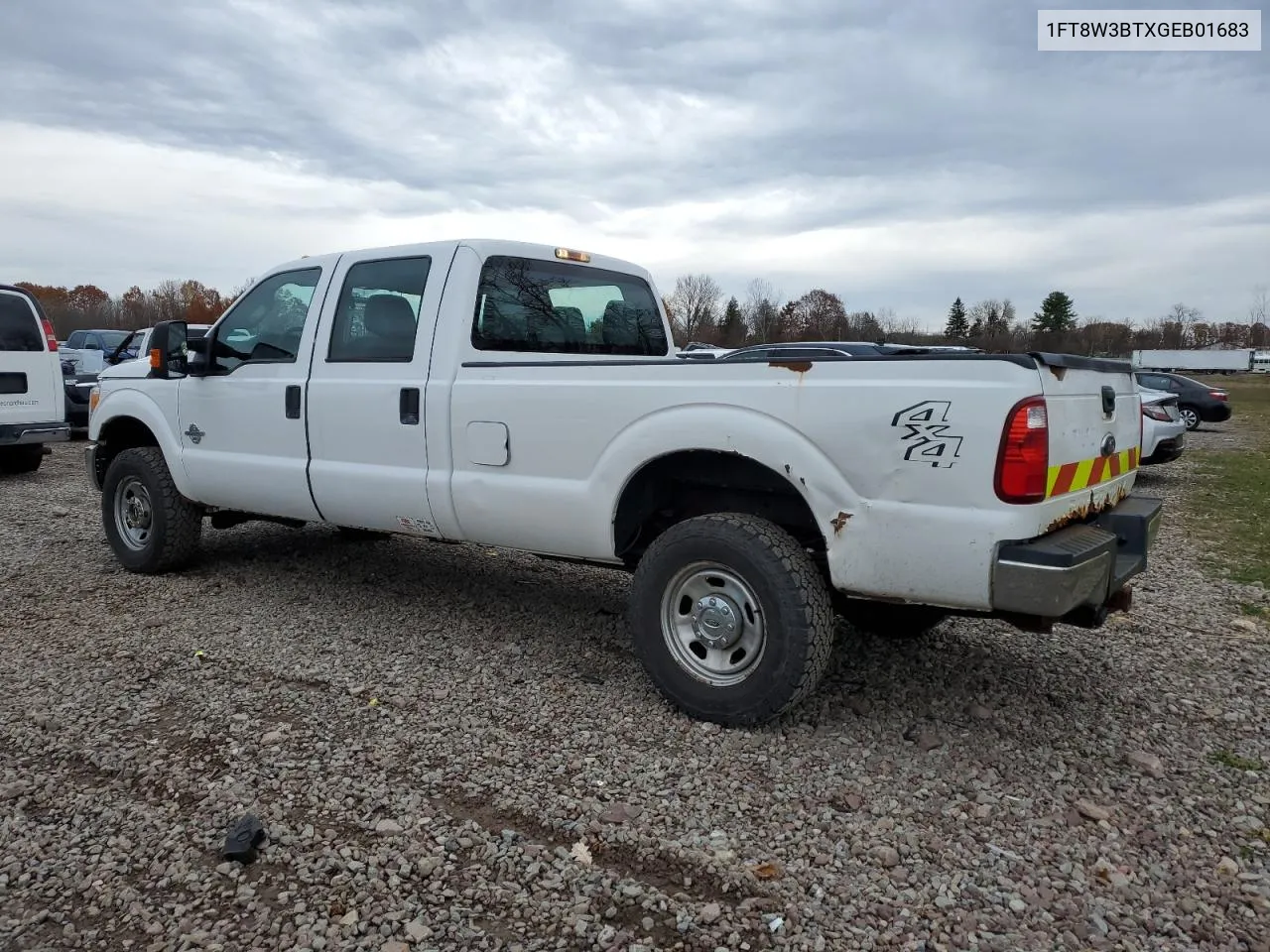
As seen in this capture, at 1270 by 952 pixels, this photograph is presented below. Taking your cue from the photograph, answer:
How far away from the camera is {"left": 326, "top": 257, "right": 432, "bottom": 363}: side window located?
467 centimetres

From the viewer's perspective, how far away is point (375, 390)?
4645mm

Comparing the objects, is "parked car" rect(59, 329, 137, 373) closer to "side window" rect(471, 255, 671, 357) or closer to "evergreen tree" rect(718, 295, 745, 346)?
"side window" rect(471, 255, 671, 357)

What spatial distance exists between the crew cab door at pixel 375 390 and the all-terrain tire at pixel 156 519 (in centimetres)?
144

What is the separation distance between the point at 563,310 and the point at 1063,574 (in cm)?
294

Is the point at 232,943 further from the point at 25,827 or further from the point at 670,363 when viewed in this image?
the point at 670,363

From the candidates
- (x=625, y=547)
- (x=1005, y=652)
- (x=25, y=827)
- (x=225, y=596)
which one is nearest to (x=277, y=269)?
(x=225, y=596)

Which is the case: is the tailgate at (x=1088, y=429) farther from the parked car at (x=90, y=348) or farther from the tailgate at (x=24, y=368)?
the parked car at (x=90, y=348)

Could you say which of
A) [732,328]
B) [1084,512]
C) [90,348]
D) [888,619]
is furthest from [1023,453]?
[732,328]

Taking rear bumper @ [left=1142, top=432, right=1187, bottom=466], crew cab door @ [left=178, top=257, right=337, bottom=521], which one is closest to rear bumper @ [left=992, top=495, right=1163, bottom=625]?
crew cab door @ [left=178, top=257, right=337, bottom=521]

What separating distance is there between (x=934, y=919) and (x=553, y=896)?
104cm

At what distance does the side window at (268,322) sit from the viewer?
5.18m

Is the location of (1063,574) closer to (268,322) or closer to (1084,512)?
(1084,512)

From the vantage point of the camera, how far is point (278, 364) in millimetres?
5156

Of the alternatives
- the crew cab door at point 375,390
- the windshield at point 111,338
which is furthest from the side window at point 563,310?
the windshield at point 111,338
